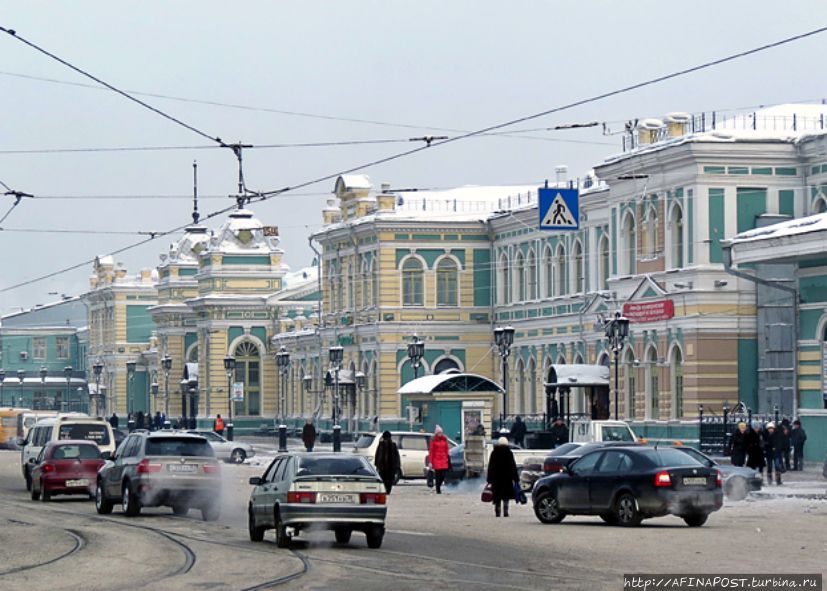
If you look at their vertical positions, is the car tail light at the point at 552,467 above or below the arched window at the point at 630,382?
below

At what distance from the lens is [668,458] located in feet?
97.6

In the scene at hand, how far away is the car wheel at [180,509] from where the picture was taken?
110 feet

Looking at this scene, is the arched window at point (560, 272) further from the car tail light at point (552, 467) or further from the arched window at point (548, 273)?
the car tail light at point (552, 467)

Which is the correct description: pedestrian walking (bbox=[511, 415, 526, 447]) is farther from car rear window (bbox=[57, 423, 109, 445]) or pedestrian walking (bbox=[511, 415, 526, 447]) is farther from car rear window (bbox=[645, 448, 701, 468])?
car rear window (bbox=[645, 448, 701, 468])

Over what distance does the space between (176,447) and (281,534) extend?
317 inches

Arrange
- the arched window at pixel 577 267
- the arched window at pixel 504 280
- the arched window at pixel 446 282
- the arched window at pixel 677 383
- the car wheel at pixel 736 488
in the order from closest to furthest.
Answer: the car wheel at pixel 736 488 < the arched window at pixel 677 383 < the arched window at pixel 577 267 < the arched window at pixel 504 280 < the arched window at pixel 446 282

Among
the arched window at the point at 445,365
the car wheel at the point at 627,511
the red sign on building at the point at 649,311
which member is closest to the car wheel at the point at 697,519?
the car wheel at the point at 627,511

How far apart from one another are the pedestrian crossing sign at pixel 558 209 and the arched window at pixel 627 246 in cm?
1738

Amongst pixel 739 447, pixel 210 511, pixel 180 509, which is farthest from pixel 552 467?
pixel 210 511

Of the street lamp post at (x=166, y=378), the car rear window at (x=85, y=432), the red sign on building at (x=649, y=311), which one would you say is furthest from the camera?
the street lamp post at (x=166, y=378)

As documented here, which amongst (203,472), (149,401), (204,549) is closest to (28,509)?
(203,472)

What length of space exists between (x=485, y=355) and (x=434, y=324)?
251 cm

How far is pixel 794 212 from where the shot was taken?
56.4 meters

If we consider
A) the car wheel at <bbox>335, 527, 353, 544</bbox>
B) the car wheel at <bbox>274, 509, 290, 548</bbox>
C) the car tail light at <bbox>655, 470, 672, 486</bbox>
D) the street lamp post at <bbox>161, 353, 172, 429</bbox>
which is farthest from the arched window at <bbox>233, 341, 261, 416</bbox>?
the car wheel at <bbox>274, 509, 290, 548</bbox>
